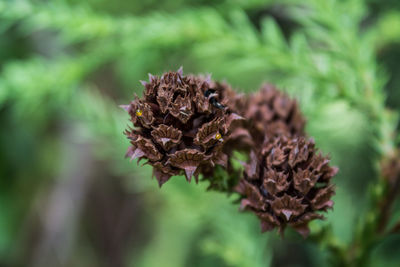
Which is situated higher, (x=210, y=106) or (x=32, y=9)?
(x=32, y=9)

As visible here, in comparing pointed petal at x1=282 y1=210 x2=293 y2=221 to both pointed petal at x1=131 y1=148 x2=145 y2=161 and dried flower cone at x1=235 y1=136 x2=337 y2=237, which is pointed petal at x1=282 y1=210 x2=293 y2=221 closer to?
dried flower cone at x1=235 y1=136 x2=337 y2=237

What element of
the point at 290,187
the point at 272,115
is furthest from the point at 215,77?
the point at 290,187

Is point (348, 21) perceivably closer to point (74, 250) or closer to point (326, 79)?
point (326, 79)

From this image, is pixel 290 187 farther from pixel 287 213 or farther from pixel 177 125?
pixel 177 125

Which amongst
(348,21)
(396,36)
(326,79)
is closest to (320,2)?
(348,21)

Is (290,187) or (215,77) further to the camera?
(215,77)

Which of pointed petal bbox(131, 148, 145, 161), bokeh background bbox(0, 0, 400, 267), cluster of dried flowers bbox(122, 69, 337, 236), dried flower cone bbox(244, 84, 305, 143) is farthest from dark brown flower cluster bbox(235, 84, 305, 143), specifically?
pointed petal bbox(131, 148, 145, 161)
